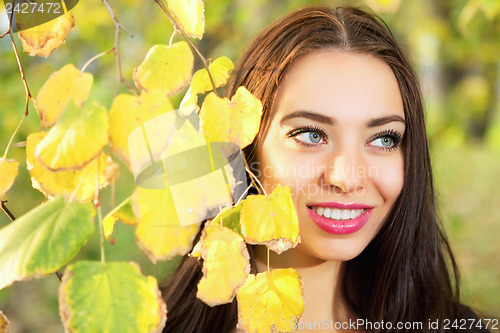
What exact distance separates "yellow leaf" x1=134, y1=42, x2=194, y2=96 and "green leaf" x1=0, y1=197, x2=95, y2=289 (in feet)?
0.43

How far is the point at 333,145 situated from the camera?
948mm

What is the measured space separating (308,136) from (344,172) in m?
0.09

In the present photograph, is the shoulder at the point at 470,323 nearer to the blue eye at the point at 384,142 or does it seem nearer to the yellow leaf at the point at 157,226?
the blue eye at the point at 384,142

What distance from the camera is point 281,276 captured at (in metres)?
0.65

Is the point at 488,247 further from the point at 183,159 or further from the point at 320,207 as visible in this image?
the point at 183,159

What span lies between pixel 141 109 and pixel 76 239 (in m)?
0.13

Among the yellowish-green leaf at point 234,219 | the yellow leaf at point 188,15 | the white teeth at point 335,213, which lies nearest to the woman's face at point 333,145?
the white teeth at point 335,213

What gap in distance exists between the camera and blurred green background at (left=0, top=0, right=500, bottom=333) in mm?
1927

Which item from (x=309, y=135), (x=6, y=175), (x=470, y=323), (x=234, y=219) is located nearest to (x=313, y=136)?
(x=309, y=135)

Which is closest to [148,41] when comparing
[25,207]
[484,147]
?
[25,207]

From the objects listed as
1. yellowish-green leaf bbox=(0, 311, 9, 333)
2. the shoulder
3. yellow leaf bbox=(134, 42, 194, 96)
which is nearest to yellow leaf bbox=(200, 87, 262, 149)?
yellow leaf bbox=(134, 42, 194, 96)

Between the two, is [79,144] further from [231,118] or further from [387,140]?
[387,140]

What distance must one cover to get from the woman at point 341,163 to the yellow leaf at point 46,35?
1.53 ft

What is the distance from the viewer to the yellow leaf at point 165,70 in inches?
20.8
